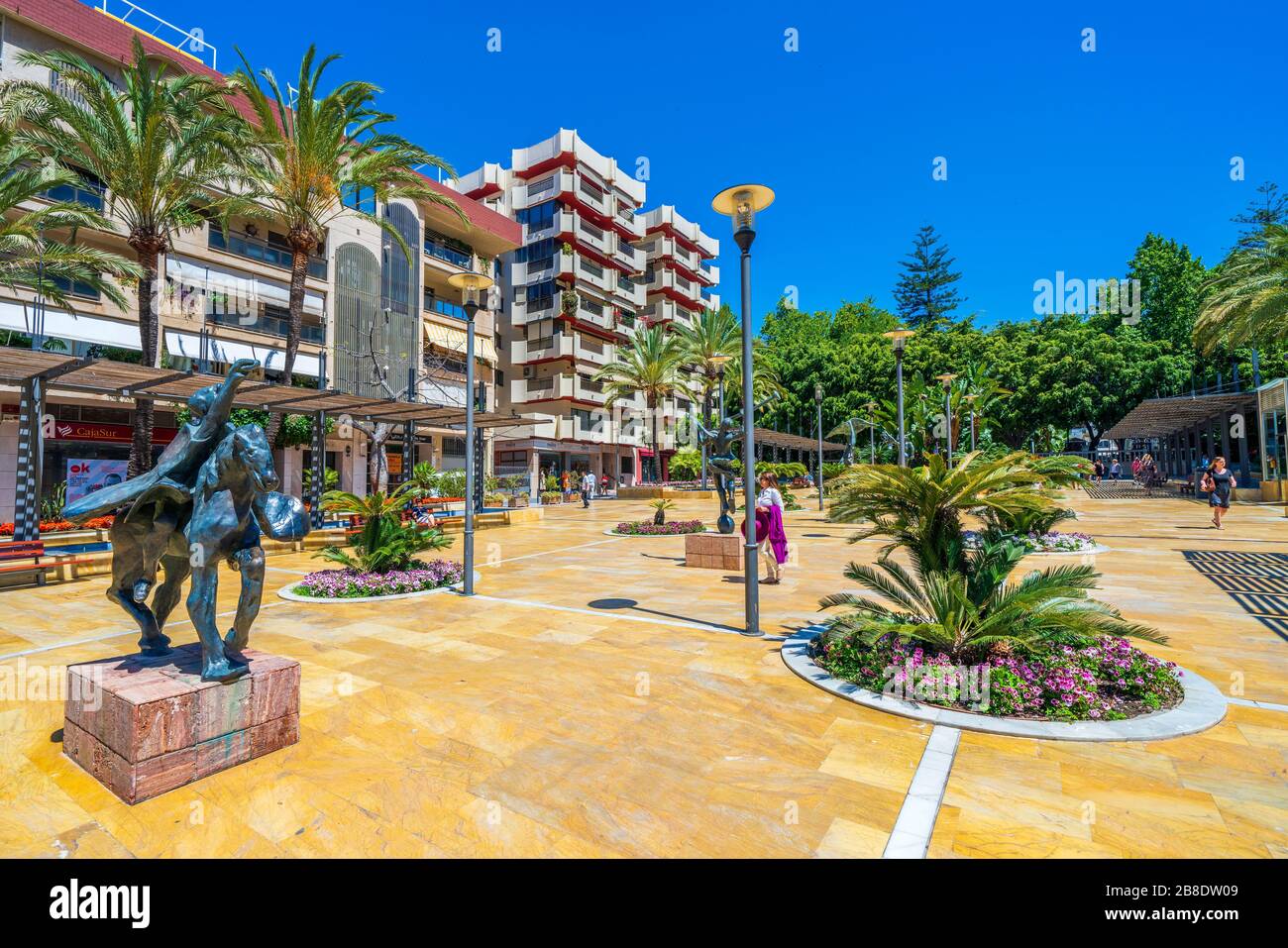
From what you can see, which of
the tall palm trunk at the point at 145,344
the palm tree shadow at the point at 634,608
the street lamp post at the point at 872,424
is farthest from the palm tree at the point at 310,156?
the street lamp post at the point at 872,424

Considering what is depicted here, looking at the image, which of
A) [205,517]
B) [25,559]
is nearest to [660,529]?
[25,559]

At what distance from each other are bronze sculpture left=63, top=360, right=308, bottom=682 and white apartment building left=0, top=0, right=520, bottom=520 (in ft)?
58.3

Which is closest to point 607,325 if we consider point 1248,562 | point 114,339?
point 114,339

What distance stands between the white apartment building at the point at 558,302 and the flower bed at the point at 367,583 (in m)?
30.9

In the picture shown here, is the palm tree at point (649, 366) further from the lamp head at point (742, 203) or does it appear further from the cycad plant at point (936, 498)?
the cycad plant at point (936, 498)

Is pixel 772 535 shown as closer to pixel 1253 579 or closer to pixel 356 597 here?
pixel 356 597

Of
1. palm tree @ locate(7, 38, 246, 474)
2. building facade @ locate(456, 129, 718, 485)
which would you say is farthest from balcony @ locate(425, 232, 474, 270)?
palm tree @ locate(7, 38, 246, 474)

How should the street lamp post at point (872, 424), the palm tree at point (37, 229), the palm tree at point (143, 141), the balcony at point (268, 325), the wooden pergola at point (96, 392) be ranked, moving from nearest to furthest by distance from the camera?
the wooden pergola at point (96, 392) < the palm tree at point (37, 229) < the palm tree at point (143, 141) < the balcony at point (268, 325) < the street lamp post at point (872, 424)

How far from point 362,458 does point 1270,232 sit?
1457 inches

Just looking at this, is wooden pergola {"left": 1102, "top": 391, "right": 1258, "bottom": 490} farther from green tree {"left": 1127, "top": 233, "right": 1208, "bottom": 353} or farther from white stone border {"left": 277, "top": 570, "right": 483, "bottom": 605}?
white stone border {"left": 277, "top": 570, "right": 483, "bottom": 605}

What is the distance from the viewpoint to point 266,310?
84.9ft

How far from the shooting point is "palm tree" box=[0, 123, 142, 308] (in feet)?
45.4

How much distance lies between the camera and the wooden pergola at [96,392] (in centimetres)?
1042
